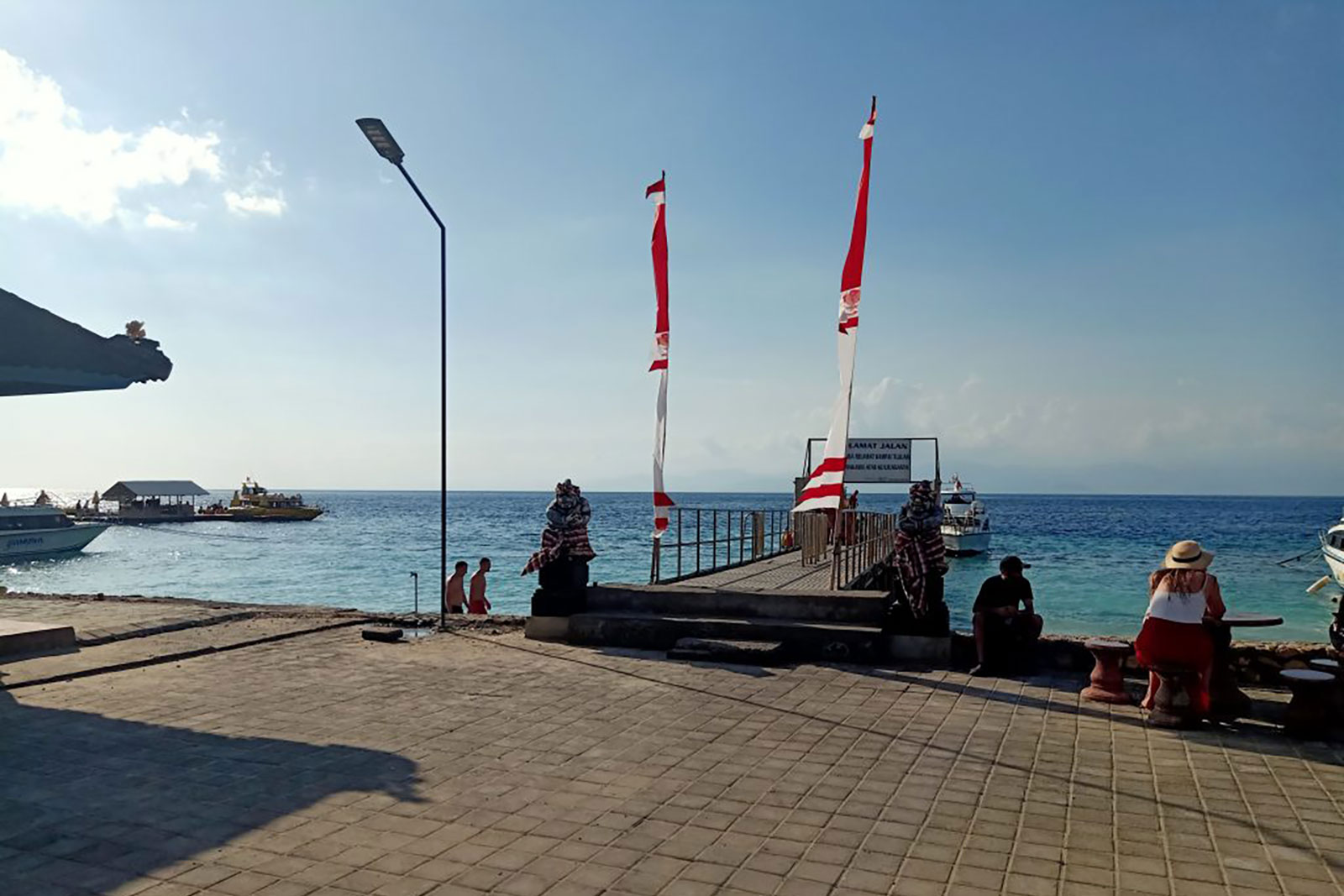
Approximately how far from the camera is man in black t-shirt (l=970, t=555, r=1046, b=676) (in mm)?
9320

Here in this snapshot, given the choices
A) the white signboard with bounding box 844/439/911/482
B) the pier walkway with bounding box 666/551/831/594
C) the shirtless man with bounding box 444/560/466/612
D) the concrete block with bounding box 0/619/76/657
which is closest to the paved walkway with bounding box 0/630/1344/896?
the concrete block with bounding box 0/619/76/657

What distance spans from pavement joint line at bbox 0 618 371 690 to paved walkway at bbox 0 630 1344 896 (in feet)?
1.31

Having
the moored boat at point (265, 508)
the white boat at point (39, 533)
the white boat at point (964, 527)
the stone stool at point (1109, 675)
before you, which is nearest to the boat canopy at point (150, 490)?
the moored boat at point (265, 508)

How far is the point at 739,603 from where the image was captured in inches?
445

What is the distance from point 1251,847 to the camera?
15.5ft

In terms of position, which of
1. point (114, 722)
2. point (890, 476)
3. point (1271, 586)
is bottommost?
point (1271, 586)

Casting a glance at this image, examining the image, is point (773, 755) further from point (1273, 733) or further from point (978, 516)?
point (978, 516)

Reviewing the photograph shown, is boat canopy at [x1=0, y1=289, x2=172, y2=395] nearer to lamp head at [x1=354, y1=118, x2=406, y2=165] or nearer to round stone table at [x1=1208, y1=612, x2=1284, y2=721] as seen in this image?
lamp head at [x1=354, y1=118, x2=406, y2=165]

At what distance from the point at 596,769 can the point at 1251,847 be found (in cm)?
368

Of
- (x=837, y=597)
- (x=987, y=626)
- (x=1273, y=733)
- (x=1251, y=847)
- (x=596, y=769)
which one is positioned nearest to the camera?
(x=1251, y=847)

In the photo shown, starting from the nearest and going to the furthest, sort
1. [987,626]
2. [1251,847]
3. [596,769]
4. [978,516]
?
[1251,847] → [596,769] → [987,626] → [978,516]

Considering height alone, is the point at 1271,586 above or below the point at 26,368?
below

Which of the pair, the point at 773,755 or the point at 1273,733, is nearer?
the point at 773,755

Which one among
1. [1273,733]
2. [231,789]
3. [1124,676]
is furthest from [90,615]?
[1273,733]
